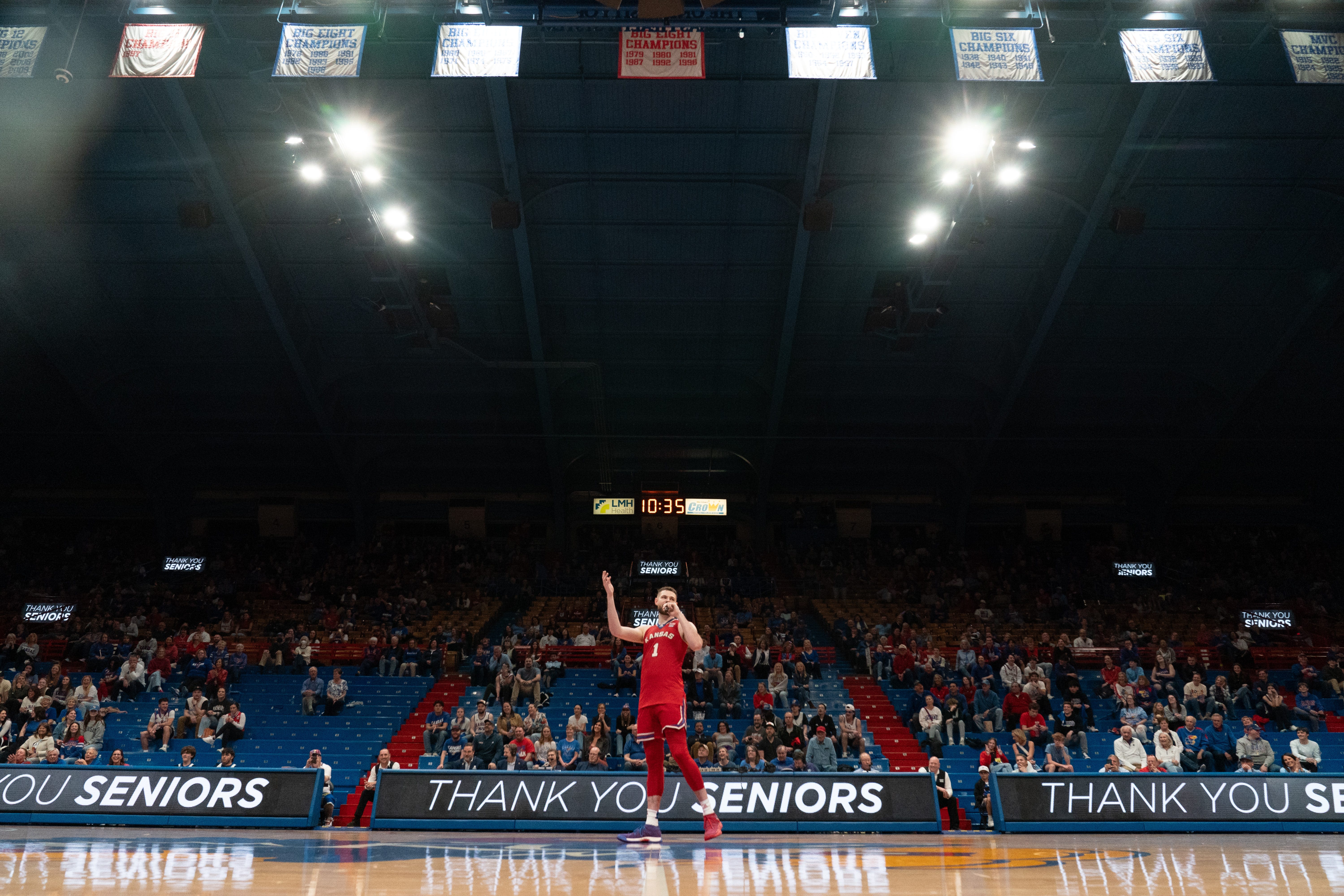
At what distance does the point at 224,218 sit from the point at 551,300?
9231 millimetres

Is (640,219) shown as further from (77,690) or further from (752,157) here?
(77,690)

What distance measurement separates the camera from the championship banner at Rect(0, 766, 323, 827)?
1315 cm

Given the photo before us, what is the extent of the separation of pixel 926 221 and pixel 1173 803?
14715 mm

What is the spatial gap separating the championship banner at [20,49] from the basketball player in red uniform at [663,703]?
14790 millimetres

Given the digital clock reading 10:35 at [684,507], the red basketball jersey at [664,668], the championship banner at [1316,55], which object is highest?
the championship banner at [1316,55]

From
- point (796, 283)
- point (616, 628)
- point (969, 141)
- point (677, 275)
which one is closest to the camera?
point (616, 628)

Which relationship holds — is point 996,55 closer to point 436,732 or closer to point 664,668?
point 664,668

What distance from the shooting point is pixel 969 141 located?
66.2 feet

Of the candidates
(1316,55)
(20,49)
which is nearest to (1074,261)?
(1316,55)

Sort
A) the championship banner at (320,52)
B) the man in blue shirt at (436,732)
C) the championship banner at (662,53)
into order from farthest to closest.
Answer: the man in blue shirt at (436,732) → the championship banner at (320,52) → the championship banner at (662,53)

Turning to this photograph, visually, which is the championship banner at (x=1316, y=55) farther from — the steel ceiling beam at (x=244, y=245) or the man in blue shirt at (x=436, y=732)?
the steel ceiling beam at (x=244, y=245)

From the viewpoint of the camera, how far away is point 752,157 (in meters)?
21.7

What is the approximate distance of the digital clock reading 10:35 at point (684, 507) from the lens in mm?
34219

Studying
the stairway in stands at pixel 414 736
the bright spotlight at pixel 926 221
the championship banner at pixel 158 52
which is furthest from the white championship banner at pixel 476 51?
the stairway in stands at pixel 414 736
